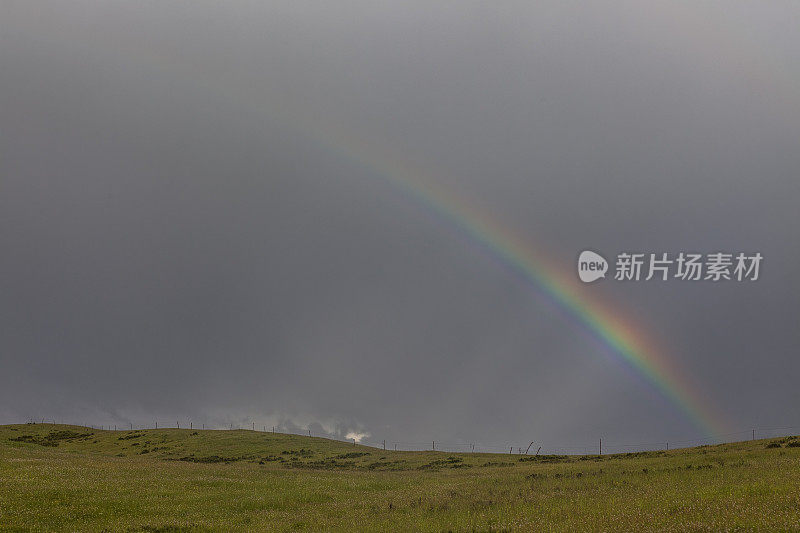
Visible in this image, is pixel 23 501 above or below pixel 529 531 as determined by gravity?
below

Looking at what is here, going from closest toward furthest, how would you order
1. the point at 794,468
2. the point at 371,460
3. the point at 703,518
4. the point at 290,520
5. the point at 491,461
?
the point at 703,518 < the point at 290,520 < the point at 794,468 < the point at 491,461 < the point at 371,460

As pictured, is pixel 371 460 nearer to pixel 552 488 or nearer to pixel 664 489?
pixel 552 488

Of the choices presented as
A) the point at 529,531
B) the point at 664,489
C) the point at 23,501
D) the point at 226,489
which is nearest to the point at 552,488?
the point at 664,489

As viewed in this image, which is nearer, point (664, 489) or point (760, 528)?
point (760, 528)

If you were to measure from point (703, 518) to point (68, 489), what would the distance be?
3056 centimetres

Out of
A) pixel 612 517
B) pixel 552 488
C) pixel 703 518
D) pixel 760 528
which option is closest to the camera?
pixel 760 528

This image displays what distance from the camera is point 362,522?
1823 centimetres

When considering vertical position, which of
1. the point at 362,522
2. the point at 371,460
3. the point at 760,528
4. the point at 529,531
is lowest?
the point at 371,460

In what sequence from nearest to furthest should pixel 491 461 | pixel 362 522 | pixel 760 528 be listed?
pixel 760 528, pixel 362 522, pixel 491 461

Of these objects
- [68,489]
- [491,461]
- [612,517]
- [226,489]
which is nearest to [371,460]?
[491,461]

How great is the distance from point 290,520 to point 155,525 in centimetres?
521

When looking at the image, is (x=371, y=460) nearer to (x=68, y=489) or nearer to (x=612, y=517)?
(x=68, y=489)

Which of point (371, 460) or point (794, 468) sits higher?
point (794, 468)

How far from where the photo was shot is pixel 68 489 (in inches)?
1048
